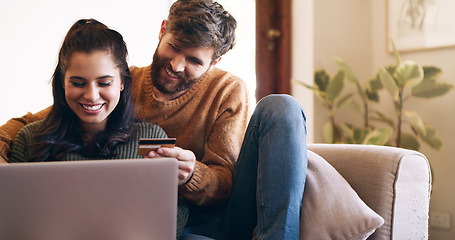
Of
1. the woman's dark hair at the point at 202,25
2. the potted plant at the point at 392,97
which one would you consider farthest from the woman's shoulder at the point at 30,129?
the potted plant at the point at 392,97

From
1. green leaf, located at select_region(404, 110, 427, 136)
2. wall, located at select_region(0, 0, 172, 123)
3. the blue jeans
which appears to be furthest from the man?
green leaf, located at select_region(404, 110, 427, 136)

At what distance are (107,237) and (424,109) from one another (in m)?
2.10

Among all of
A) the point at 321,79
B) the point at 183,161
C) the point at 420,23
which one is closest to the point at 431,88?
the point at 420,23

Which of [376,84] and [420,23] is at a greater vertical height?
[420,23]

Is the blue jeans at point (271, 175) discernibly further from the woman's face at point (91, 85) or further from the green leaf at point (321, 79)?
the green leaf at point (321, 79)

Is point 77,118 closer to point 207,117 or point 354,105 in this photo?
point 207,117

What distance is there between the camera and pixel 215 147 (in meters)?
1.30

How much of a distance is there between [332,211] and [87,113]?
0.66m

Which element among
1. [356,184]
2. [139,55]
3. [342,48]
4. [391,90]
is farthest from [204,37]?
[342,48]

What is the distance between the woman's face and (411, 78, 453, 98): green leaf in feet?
5.65

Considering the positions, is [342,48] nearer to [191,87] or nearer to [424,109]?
[424,109]

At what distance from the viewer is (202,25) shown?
1.35m

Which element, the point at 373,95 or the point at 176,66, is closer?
the point at 176,66

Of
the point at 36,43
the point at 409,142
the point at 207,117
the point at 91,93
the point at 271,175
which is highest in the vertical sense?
the point at 36,43
